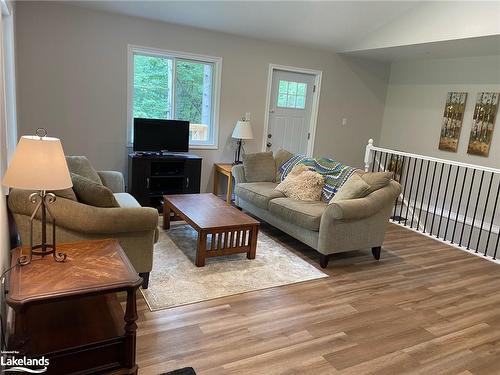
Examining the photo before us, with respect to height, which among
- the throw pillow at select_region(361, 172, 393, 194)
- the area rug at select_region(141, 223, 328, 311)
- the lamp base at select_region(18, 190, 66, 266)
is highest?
the throw pillow at select_region(361, 172, 393, 194)

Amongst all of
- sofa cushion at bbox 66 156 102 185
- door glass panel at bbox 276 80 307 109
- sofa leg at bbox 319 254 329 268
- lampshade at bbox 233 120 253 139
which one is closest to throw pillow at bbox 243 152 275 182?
lampshade at bbox 233 120 253 139

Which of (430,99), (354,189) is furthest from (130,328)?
(430,99)

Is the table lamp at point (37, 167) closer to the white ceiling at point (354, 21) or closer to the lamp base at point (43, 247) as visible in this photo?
the lamp base at point (43, 247)

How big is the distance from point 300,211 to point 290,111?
304cm

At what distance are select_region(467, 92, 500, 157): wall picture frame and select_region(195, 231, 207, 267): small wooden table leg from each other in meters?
4.57

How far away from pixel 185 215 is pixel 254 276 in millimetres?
905

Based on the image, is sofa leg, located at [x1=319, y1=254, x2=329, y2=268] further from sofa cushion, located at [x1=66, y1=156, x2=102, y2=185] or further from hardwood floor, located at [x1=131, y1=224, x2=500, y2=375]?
sofa cushion, located at [x1=66, y1=156, x2=102, y2=185]

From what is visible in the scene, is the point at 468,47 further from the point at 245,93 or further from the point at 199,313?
the point at 199,313

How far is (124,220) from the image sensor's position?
2.52m

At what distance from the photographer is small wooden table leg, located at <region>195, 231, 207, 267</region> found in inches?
128

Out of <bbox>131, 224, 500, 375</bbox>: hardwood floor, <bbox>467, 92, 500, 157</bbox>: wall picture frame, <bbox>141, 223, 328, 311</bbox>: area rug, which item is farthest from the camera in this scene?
<bbox>467, 92, 500, 157</bbox>: wall picture frame

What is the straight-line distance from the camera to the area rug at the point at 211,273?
2816 millimetres

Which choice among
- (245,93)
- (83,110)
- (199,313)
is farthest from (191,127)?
(199,313)

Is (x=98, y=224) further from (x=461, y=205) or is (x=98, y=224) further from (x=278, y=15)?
(x=461, y=205)
